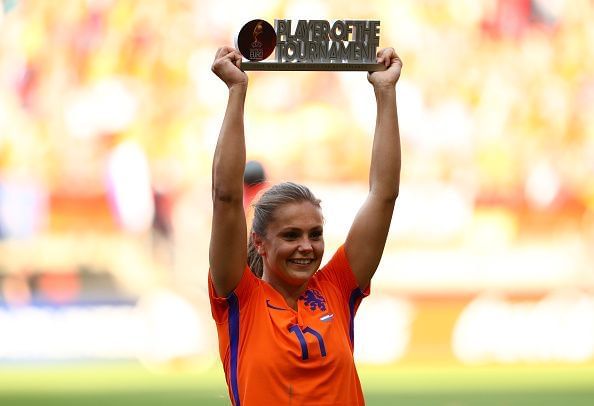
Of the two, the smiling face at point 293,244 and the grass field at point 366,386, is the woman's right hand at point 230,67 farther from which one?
the grass field at point 366,386

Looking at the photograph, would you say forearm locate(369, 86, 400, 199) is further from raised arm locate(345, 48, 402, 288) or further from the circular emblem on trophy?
the circular emblem on trophy

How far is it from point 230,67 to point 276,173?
17.9 ft

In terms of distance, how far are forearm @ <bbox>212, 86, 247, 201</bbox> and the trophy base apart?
0.12 m

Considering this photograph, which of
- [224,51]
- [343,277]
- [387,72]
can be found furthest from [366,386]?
[224,51]

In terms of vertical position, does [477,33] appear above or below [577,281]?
above

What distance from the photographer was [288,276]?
267cm

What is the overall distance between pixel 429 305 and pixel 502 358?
0.60 metres

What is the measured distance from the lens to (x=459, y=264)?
823 centimetres

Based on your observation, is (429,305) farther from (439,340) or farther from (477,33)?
(477,33)

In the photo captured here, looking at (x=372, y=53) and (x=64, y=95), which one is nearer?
(x=372, y=53)

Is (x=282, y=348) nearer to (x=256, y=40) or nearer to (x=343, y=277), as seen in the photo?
(x=343, y=277)

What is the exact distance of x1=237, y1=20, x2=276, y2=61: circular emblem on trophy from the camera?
104 inches

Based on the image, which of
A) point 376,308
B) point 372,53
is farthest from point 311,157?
point 372,53

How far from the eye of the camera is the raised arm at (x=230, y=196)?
257cm
